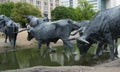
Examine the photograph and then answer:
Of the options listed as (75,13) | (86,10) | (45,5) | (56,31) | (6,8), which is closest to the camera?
(56,31)

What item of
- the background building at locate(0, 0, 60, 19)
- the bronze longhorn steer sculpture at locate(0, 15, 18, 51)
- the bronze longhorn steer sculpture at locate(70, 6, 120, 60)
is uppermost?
the bronze longhorn steer sculpture at locate(70, 6, 120, 60)

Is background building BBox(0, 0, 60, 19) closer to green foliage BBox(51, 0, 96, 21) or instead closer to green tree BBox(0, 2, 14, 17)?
green tree BBox(0, 2, 14, 17)

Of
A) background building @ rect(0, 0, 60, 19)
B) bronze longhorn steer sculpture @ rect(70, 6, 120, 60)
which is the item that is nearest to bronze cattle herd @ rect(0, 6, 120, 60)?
bronze longhorn steer sculpture @ rect(70, 6, 120, 60)

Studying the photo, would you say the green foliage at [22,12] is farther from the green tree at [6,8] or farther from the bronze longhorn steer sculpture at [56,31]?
the bronze longhorn steer sculpture at [56,31]

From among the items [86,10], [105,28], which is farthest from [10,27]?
[86,10]

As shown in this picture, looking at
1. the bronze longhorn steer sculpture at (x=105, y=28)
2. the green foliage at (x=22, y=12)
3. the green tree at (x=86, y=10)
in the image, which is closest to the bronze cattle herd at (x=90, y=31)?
the bronze longhorn steer sculpture at (x=105, y=28)

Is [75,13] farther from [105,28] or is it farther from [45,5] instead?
[105,28]

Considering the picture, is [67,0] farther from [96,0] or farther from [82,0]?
[82,0]

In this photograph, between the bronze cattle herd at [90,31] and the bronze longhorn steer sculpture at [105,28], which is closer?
the bronze longhorn steer sculpture at [105,28]

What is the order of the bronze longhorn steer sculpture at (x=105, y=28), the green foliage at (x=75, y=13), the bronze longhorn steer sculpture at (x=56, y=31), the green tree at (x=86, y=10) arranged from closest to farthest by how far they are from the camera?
the bronze longhorn steer sculpture at (x=105, y=28) → the bronze longhorn steer sculpture at (x=56, y=31) → the green tree at (x=86, y=10) → the green foliage at (x=75, y=13)

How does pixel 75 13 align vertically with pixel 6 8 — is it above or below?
below

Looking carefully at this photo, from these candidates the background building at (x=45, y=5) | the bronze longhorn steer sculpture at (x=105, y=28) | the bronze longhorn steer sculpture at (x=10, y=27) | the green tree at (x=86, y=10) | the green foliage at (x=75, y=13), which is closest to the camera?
the bronze longhorn steer sculpture at (x=105, y=28)

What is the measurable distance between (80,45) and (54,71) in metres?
4.49

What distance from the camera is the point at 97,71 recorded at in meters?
11.2
